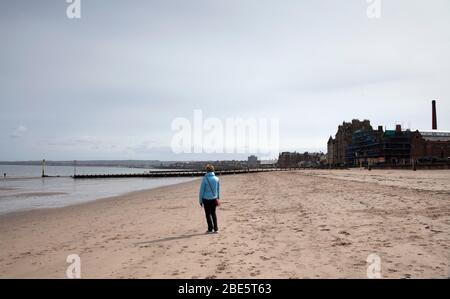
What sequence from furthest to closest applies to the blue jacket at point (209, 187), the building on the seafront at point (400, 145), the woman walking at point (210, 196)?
the building on the seafront at point (400, 145) → the blue jacket at point (209, 187) → the woman walking at point (210, 196)

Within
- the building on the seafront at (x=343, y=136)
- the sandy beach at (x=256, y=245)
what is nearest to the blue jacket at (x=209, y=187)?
the sandy beach at (x=256, y=245)

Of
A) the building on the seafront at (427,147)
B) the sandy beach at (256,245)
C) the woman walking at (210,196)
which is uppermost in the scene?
the building on the seafront at (427,147)

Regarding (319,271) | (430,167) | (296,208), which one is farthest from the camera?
(430,167)

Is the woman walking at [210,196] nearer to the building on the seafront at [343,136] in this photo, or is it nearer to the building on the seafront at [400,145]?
the building on the seafront at [400,145]

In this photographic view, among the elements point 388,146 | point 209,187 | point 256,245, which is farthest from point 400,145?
point 256,245

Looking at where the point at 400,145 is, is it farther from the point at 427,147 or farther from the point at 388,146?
the point at 427,147

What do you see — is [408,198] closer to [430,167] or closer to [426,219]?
[426,219]

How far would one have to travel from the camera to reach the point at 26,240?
1137cm

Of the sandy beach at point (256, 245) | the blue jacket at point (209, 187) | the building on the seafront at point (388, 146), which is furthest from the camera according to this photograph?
the building on the seafront at point (388, 146)

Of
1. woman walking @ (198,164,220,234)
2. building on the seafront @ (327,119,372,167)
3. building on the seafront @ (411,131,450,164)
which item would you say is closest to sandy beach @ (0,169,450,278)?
woman walking @ (198,164,220,234)

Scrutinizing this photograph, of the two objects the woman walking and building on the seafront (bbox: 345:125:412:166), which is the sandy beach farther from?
building on the seafront (bbox: 345:125:412:166)
